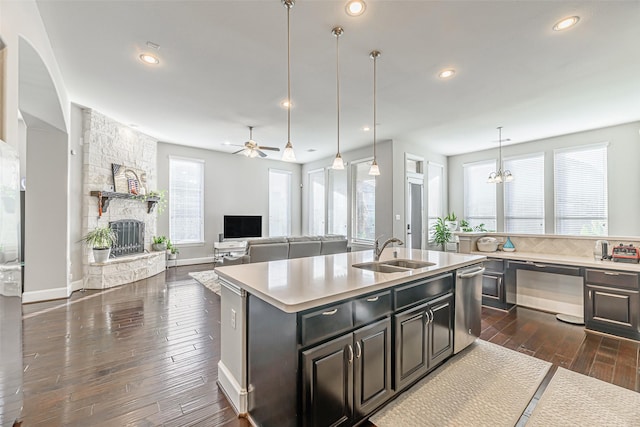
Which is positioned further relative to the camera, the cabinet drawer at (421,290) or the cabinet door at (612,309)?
the cabinet door at (612,309)

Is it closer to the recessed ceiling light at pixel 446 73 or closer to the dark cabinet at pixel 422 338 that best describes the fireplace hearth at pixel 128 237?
the dark cabinet at pixel 422 338

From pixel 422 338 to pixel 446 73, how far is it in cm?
303

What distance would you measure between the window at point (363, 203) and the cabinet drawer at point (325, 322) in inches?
202

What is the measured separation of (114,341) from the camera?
2.93m

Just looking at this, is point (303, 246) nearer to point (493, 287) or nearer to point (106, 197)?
point (493, 287)

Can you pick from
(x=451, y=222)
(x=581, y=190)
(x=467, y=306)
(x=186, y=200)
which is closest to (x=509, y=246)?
(x=467, y=306)

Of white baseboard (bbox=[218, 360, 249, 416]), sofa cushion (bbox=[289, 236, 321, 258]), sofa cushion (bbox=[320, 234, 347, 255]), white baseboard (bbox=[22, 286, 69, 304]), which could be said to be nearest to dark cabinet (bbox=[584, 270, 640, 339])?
sofa cushion (bbox=[320, 234, 347, 255])

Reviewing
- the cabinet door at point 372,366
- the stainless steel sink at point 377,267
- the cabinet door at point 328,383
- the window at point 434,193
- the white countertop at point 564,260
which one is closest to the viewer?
the cabinet door at point 328,383

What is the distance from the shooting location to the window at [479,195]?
22.8ft

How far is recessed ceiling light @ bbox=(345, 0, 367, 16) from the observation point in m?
2.21

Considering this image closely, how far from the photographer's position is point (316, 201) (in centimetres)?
868

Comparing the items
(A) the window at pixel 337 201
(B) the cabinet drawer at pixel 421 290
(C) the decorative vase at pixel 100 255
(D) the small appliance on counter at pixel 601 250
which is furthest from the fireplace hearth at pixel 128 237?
(D) the small appliance on counter at pixel 601 250

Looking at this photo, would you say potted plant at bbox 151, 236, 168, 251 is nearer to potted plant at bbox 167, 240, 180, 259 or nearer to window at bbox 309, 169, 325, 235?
potted plant at bbox 167, 240, 180, 259

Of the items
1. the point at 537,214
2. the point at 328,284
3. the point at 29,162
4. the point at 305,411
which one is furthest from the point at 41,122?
the point at 537,214
